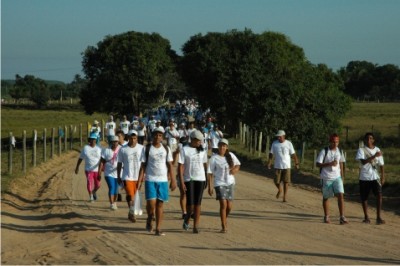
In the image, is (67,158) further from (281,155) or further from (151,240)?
(151,240)

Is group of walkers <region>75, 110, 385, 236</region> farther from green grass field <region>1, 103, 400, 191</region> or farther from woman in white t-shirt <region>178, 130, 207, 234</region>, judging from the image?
green grass field <region>1, 103, 400, 191</region>

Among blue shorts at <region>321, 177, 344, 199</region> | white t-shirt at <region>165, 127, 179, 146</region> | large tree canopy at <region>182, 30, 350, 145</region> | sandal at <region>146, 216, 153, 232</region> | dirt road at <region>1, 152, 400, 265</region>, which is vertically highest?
large tree canopy at <region>182, 30, 350, 145</region>

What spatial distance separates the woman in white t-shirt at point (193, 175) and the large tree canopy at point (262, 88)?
2660 cm

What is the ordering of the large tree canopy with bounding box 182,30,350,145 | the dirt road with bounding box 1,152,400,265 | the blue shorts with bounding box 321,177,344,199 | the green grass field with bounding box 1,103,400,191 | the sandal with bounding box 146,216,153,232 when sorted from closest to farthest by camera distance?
the dirt road with bounding box 1,152,400,265, the sandal with bounding box 146,216,153,232, the blue shorts with bounding box 321,177,344,199, the green grass field with bounding box 1,103,400,191, the large tree canopy with bounding box 182,30,350,145

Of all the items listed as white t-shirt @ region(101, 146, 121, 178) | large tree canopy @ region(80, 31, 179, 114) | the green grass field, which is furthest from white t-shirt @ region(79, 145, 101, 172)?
large tree canopy @ region(80, 31, 179, 114)

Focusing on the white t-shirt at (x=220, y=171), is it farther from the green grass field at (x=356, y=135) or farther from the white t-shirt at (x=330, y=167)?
the green grass field at (x=356, y=135)

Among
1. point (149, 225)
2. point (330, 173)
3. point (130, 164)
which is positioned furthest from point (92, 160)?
point (330, 173)

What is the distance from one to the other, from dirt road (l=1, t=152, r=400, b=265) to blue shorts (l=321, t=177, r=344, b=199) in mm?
634

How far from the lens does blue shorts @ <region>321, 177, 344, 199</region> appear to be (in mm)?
14883

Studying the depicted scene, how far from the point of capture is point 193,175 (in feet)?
44.2

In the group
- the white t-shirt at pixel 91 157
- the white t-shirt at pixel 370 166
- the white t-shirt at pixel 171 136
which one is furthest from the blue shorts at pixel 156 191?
the white t-shirt at pixel 171 136

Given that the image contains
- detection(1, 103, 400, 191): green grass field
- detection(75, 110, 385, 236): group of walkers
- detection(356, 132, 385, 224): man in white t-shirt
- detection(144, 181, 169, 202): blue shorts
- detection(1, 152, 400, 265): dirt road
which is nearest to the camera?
detection(1, 152, 400, 265): dirt road

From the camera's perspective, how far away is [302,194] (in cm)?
2056

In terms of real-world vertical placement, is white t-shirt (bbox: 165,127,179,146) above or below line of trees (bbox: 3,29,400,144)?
below
